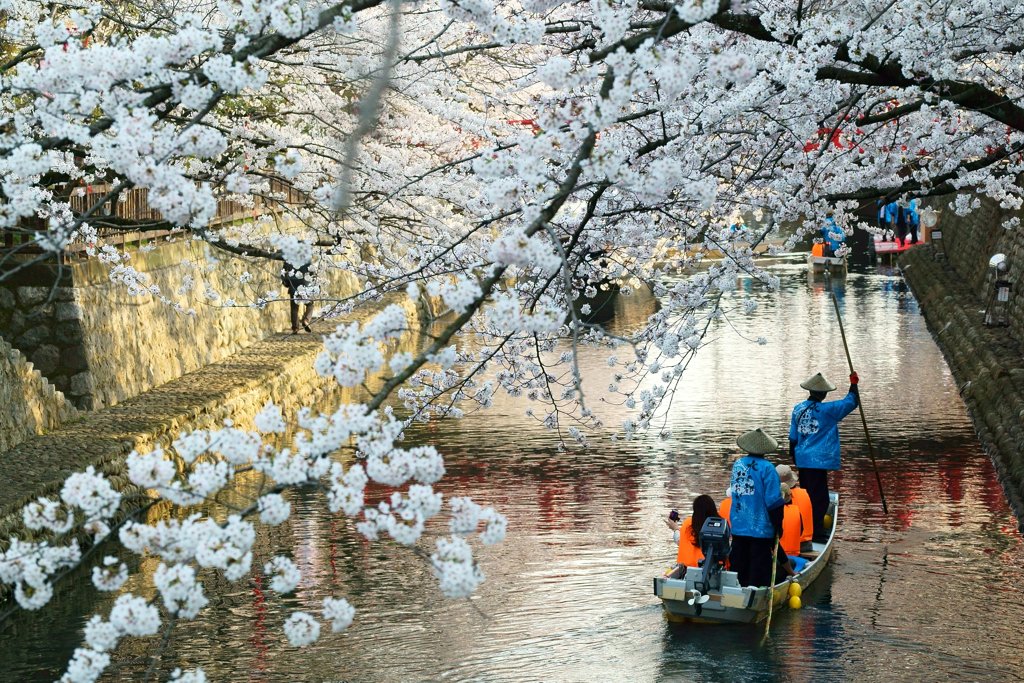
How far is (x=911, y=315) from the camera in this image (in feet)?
91.1

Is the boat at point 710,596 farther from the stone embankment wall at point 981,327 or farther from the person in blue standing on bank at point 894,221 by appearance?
the person in blue standing on bank at point 894,221

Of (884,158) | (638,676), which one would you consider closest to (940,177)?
(884,158)

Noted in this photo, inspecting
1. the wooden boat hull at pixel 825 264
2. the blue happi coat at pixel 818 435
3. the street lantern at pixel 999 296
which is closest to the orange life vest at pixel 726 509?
the blue happi coat at pixel 818 435

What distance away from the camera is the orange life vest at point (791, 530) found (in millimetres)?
10984

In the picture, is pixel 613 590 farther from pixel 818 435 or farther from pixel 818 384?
pixel 818 384

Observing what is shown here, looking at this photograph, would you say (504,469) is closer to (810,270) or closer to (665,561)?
(665,561)

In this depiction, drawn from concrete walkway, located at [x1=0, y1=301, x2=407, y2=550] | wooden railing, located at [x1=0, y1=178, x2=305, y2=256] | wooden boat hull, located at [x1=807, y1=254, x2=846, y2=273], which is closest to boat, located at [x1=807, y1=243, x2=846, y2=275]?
wooden boat hull, located at [x1=807, y1=254, x2=846, y2=273]

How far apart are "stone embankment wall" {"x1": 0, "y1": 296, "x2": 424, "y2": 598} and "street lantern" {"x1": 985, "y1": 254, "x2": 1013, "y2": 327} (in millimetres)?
8632

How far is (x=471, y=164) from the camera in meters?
8.49

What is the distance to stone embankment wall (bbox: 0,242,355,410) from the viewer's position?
51.8ft

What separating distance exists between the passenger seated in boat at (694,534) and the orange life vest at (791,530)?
0.87 metres

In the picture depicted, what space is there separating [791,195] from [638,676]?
10.9 feet

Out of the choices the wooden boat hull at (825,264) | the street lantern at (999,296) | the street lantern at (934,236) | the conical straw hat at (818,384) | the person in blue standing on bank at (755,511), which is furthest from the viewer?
the wooden boat hull at (825,264)

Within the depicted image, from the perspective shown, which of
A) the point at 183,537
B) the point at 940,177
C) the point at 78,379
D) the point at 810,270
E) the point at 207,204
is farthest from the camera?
the point at 810,270
